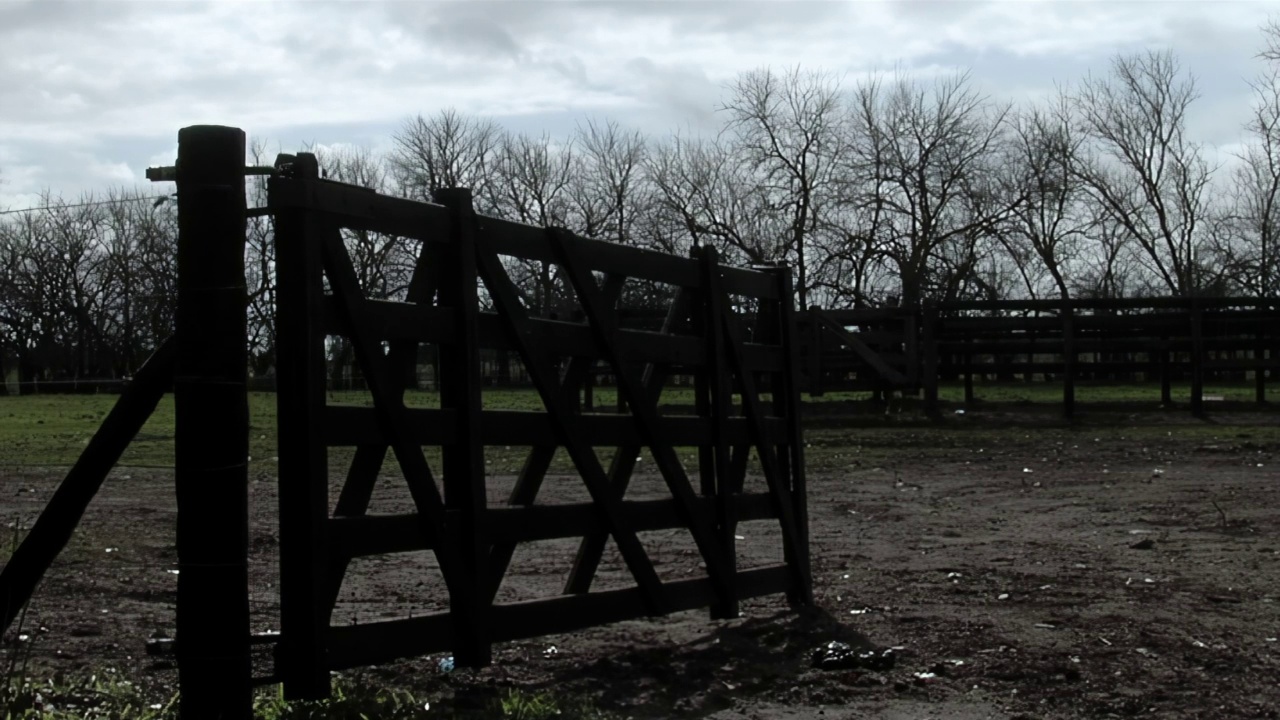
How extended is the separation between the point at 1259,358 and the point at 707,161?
3149 centimetres

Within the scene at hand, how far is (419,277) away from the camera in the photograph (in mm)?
5422

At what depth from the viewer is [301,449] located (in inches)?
185

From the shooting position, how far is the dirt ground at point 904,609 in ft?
18.2

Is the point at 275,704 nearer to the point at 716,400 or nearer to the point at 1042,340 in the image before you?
the point at 716,400

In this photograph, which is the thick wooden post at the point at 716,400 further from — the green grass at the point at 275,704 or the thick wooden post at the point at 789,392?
the green grass at the point at 275,704

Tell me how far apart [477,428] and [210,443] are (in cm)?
130

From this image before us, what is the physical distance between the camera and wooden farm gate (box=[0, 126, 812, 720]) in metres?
4.38

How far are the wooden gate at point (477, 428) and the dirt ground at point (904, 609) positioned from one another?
0.35 metres

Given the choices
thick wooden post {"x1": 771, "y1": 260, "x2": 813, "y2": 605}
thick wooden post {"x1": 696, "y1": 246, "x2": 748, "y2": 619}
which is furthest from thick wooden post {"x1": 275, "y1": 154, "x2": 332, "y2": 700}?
thick wooden post {"x1": 771, "y1": 260, "x2": 813, "y2": 605}

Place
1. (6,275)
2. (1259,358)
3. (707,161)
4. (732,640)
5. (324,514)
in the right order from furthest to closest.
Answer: (6,275) → (707,161) → (1259,358) → (732,640) → (324,514)

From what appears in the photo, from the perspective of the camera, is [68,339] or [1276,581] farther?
[68,339]

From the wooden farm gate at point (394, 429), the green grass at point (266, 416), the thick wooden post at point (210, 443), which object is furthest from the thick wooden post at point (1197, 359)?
→ the thick wooden post at point (210, 443)

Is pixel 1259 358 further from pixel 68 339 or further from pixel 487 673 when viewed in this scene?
pixel 68 339

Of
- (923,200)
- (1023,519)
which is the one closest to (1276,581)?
(1023,519)
